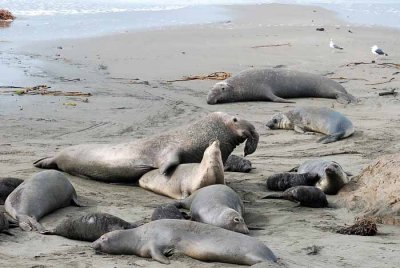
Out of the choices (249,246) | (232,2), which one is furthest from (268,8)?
(249,246)

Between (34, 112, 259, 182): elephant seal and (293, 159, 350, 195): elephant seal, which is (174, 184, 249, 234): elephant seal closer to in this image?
(293, 159, 350, 195): elephant seal

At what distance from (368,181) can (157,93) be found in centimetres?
608

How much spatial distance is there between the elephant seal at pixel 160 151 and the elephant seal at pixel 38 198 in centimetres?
109

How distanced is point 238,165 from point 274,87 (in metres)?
5.21

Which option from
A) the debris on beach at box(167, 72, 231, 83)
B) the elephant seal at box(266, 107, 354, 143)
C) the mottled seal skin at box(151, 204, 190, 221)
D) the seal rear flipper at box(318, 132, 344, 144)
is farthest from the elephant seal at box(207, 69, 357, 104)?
the mottled seal skin at box(151, 204, 190, 221)

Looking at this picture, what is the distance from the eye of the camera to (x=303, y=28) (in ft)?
68.5

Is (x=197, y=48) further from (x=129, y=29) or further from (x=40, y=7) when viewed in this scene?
(x=40, y=7)

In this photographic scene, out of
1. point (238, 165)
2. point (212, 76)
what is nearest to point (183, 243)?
point (238, 165)

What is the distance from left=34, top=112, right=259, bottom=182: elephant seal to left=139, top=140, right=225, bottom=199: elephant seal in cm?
20

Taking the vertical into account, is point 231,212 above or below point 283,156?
above

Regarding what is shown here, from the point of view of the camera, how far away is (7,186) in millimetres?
6207

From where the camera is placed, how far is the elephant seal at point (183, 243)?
4.43 meters

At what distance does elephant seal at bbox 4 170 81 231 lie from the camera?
555 cm

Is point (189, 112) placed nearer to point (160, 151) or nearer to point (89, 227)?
point (160, 151)
